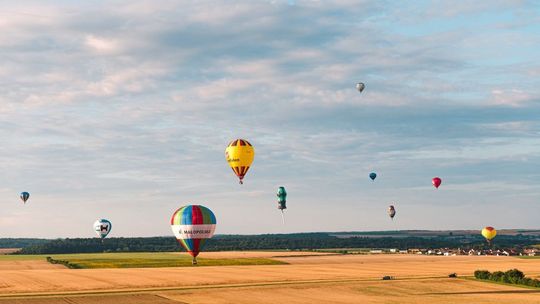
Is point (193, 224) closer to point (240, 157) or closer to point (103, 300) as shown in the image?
point (240, 157)

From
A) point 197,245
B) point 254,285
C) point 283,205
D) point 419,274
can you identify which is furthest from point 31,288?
point 283,205

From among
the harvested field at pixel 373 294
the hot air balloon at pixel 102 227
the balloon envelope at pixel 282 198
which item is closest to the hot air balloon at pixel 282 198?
the balloon envelope at pixel 282 198

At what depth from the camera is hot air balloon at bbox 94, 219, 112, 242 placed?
539 ft

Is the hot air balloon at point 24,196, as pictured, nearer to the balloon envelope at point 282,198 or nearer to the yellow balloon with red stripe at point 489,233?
the balloon envelope at point 282,198

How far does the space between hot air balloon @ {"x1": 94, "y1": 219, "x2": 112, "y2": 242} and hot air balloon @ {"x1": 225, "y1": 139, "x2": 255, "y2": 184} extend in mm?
70363

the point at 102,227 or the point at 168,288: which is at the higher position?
the point at 102,227

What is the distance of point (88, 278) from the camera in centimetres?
9519

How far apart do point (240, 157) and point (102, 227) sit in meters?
72.2

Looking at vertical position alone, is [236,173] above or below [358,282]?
above

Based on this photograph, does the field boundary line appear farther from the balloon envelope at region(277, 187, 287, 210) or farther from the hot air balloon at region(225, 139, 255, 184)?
the balloon envelope at region(277, 187, 287, 210)

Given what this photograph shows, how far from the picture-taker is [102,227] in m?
164

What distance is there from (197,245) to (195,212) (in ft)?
17.8

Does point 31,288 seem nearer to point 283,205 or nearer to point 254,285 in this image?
point 254,285

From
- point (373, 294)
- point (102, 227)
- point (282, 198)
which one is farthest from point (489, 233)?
point (373, 294)
